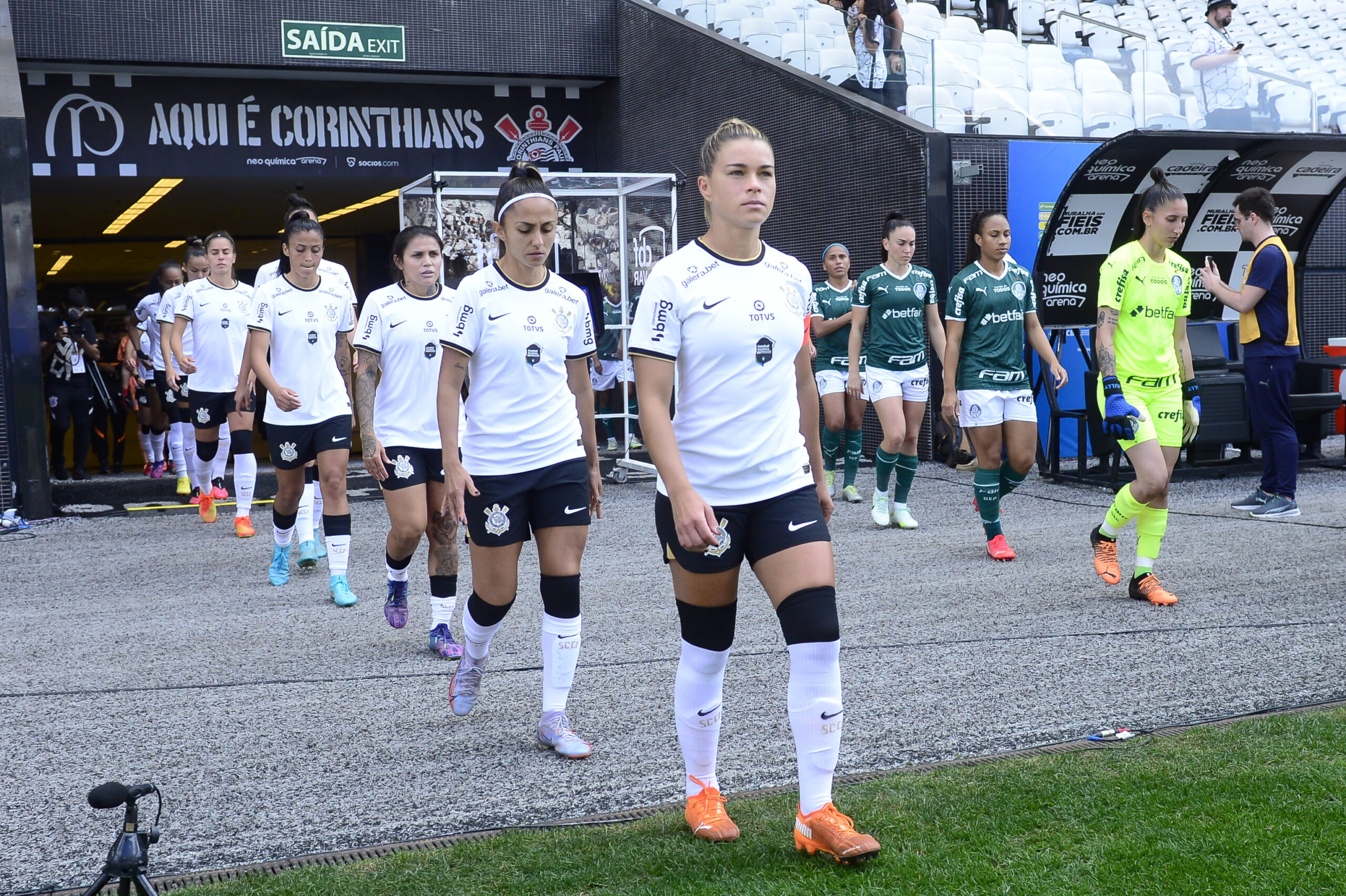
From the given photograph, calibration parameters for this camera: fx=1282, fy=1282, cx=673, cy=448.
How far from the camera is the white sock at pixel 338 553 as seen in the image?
713 centimetres

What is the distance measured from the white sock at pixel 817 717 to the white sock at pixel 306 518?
5.51 metres

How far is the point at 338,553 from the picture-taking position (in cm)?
716

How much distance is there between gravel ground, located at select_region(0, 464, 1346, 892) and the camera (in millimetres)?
3947

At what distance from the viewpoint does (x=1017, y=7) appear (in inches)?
696

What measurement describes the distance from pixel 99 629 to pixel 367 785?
10.8ft

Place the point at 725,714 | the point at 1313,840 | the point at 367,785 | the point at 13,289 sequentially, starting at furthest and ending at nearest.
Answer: the point at 13,289 < the point at 725,714 < the point at 367,785 < the point at 1313,840

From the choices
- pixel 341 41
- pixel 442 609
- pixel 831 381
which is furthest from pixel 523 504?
pixel 341 41

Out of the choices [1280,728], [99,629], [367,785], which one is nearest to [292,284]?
[99,629]

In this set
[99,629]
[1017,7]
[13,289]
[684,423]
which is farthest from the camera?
[1017,7]

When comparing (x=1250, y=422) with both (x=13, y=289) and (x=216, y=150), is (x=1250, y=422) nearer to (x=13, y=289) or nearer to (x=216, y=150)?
(x=13, y=289)

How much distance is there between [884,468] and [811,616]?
20.3 ft

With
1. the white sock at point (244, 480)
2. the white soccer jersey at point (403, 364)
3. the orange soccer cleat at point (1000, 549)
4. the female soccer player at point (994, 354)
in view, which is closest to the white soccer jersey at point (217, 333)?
the white sock at point (244, 480)

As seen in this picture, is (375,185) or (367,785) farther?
(375,185)

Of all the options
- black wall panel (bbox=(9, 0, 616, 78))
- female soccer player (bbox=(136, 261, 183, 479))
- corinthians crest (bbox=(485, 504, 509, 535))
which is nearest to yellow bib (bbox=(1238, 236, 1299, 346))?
corinthians crest (bbox=(485, 504, 509, 535))
